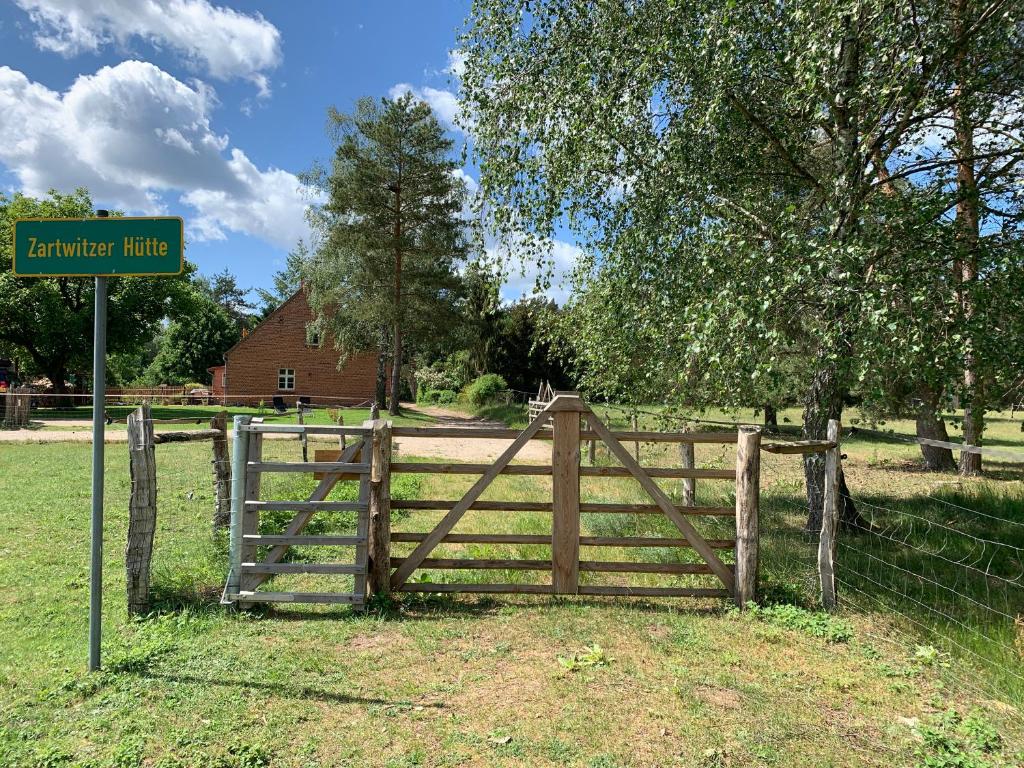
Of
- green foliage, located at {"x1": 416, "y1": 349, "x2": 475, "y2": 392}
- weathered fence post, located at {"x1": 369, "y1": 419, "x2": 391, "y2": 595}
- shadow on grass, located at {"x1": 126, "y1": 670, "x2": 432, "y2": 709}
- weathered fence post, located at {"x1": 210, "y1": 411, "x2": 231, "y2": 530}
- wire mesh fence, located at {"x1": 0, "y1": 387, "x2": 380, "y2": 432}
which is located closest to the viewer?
shadow on grass, located at {"x1": 126, "y1": 670, "x2": 432, "y2": 709}

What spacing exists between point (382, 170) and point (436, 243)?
13.4 feet

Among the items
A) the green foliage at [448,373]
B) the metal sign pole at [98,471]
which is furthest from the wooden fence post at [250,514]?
the green foliage at [448,373]

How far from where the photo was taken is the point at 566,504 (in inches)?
218

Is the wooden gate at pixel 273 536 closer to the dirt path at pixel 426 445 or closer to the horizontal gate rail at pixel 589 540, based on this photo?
the horizontal gate rail at pixel 589 540

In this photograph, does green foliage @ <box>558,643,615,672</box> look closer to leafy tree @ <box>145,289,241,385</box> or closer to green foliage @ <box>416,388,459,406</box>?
green foliage @ <box>416,388,459,406</box>

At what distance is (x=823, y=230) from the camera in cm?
621

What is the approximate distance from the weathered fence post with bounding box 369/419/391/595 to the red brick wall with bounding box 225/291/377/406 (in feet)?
120

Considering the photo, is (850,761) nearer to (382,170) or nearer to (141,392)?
(382,170)

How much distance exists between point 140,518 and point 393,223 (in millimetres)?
26853

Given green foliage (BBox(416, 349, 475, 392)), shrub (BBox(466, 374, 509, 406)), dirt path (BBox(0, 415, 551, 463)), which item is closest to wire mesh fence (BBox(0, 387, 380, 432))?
dirt path (BBox(0, 415, 551, 463))

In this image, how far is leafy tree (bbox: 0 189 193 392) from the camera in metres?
30.4

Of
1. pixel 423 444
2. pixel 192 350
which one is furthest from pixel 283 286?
pixel 423 444

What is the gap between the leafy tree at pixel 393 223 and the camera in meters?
29.2

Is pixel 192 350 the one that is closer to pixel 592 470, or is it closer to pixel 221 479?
pixel 221 479
